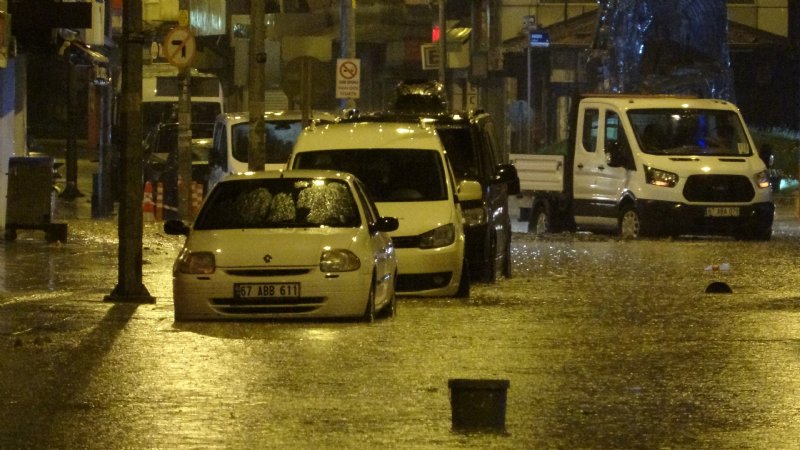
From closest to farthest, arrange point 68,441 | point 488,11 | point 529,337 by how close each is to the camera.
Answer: point 68,441, point 529,337, point 488,11

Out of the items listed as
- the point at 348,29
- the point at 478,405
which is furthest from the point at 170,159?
the point at 478,405

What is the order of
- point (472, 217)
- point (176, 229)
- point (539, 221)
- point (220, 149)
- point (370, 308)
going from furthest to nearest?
1. point (539, 221)
2. point (220, 149)
3. point (472, 217)
4. point (176, 229)
5. point (370, 308)

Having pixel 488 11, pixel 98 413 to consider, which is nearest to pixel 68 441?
pixel 98 413

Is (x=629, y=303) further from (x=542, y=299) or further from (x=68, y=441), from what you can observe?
(x=68, y=441)

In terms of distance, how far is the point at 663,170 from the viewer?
27.0m

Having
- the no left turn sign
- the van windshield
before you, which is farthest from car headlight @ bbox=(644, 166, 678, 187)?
the van windshield

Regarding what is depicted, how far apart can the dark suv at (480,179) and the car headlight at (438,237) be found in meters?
1.33

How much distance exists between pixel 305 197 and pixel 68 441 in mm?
6245

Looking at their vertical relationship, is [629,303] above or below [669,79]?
below

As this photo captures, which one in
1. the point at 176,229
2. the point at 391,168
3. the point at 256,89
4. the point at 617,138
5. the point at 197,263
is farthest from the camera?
the point at 617,138

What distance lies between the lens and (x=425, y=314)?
1586 centimetres

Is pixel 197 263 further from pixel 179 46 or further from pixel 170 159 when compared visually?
pixel 170 159

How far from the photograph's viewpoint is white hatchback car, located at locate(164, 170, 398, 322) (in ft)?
47.2

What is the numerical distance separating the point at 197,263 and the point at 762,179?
47.7 feet
